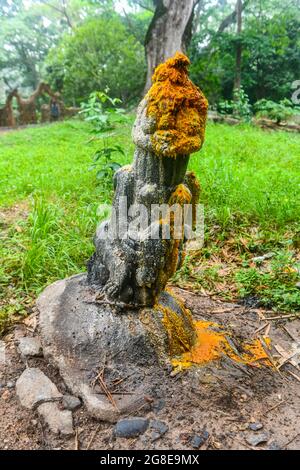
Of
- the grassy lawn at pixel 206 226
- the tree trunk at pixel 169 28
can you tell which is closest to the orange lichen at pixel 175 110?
the grassy lawn at pixel 206 226

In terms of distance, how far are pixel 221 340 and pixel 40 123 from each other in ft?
39.4

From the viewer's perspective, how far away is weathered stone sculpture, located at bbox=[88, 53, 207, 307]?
1.96 metres

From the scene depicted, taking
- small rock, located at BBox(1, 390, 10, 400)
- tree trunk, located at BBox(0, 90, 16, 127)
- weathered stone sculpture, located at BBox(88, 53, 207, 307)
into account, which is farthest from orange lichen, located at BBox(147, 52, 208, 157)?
tree trunk, located at BBox(0, 90, 16, 127)

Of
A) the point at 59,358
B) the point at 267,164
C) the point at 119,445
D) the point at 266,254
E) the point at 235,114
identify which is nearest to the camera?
the point at 119,445

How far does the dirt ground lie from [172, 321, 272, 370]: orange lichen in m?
0.06

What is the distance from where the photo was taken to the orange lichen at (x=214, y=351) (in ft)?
7.45

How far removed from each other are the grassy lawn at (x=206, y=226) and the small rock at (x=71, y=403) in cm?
97

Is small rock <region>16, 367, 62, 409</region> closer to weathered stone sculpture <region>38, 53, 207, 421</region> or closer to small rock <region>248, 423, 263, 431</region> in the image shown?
weathered stone sculpture <region>38, 53, 207, 421</region>

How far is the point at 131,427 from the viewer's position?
1.94 metres

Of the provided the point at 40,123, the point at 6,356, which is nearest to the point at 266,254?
the point at 6,356

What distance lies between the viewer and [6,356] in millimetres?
2529

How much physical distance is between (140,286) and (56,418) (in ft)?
2.46

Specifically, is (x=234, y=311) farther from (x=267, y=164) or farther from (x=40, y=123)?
(x=40, y=123)

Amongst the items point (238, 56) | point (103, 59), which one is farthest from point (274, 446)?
point (103, 59)
